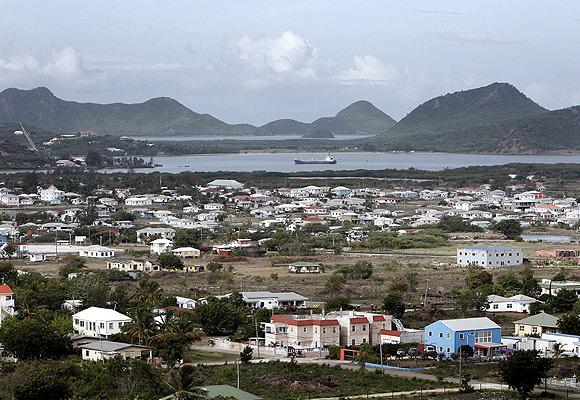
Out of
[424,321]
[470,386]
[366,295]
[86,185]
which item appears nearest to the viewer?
[470,386]

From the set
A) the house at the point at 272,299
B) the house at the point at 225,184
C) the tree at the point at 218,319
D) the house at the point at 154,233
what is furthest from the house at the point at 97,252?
the house at the point at 225,184

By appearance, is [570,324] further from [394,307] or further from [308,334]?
[308,334]

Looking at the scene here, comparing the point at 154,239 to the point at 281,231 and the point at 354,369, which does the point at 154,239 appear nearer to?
the point at 281,231

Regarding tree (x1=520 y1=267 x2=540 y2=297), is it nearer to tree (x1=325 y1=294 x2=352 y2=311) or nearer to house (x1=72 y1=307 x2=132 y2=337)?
tree (x1=325 y1=294 x2=352 y2=311)

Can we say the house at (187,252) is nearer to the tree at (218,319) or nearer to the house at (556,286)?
the house at (556,286)

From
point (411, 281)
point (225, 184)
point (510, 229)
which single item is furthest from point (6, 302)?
point (225, 184)

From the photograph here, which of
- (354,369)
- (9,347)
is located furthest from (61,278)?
(354,369)
